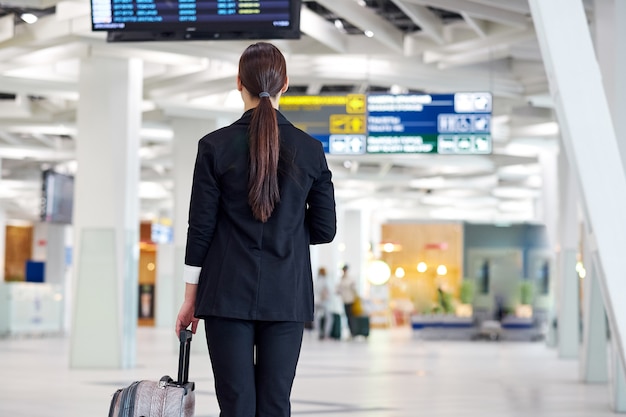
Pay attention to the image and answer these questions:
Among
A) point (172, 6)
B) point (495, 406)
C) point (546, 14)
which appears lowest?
point (495, 406)

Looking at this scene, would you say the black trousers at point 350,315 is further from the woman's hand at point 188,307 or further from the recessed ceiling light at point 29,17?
the woman's hand at point 188,307

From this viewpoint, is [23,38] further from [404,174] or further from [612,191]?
[404,174]

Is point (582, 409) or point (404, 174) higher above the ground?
point (404, 174)

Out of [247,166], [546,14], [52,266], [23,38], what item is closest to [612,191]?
[546,14]

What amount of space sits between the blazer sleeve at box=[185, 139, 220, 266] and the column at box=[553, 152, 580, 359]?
15043 mm

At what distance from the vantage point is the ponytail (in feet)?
9.96

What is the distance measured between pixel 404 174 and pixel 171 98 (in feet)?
42.7

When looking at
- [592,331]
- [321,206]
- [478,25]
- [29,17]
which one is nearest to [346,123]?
[478,25]

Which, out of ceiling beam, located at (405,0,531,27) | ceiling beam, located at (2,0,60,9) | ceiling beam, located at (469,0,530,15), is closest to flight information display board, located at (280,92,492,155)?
ceiling beam, located at (405,0,531,27)

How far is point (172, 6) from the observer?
8.83m

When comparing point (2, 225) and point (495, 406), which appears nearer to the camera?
point (495, 406)

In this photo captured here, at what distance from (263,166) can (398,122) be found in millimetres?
11304

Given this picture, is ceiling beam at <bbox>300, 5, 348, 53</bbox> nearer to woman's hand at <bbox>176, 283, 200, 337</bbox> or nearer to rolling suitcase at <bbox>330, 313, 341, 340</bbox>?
woman's hand at <bbox>176, 283, 200, 337</bbox>

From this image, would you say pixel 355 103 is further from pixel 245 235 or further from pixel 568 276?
pixel 245 235
